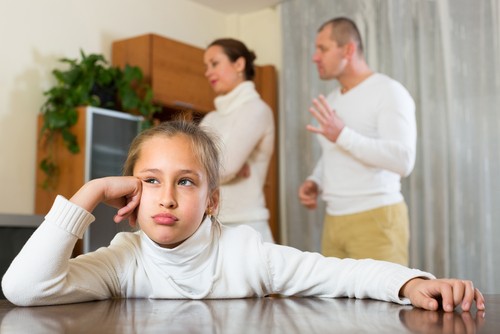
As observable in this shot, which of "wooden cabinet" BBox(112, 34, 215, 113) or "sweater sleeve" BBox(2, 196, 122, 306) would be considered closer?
"sweater sleeve" BBox(2, 196, 122, 306)

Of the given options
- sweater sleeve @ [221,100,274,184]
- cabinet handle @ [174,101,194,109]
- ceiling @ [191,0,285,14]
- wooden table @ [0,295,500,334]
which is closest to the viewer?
wooden table @ [0,295,500,334]

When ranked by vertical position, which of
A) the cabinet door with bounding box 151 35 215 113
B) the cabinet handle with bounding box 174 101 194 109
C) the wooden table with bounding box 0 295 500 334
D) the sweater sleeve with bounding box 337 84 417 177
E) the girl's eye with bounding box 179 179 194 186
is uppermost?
the cabinet door with bounding box 151 35 215 113

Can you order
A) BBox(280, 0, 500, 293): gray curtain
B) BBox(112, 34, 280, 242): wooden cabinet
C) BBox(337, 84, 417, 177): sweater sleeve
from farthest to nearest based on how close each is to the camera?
BBox(112, 34, 280, 242): wooden cabinet < BBox(280, 0, 500, 293): gray curtain < BBox(337, 84, 417, 177): sweater sleeve

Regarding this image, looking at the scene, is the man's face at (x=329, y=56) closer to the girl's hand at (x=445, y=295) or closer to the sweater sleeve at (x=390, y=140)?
the sweater sleeve at (x=390, y=140)

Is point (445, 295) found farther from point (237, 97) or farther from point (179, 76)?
point (179, 76)

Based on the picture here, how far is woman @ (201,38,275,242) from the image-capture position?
8.93 feet

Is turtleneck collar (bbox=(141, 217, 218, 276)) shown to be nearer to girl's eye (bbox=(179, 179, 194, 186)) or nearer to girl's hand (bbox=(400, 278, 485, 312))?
girl's eye (bbox=(179, 179, 194, 186))

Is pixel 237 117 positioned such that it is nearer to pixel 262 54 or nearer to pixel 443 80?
pixel 443 80

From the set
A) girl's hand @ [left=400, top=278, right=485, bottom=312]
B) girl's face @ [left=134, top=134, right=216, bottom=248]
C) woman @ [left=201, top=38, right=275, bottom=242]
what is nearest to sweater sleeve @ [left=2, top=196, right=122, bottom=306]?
girl's face @ [left=134, top=134, right=216, bottom=248]

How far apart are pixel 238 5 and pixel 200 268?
4.06 m

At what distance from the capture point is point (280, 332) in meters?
0.71

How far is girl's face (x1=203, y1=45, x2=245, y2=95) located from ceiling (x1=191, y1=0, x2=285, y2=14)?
2.15 meters

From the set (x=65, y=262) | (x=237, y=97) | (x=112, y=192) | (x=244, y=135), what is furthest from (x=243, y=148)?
(x=65, y=262)

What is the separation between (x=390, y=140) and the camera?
2.51 meters
